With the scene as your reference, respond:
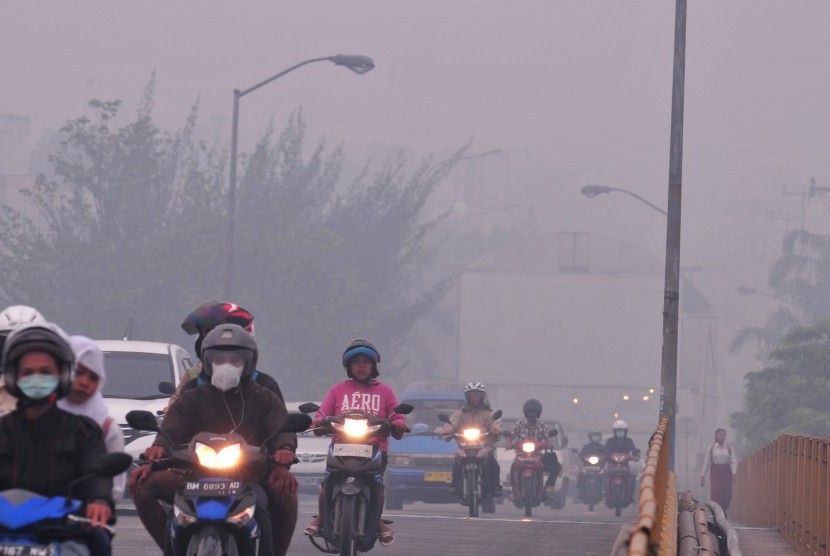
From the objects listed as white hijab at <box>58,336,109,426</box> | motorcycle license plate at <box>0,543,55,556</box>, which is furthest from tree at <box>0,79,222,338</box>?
motorcycle license plate at <box>0,543,55,556</box>

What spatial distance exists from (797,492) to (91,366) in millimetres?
11742

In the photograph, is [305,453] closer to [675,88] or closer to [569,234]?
[675,88]

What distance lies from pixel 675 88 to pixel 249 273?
86.6 feet

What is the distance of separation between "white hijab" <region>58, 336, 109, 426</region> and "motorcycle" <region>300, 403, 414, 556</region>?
5591mm

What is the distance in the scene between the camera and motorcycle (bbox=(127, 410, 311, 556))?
8555 mm

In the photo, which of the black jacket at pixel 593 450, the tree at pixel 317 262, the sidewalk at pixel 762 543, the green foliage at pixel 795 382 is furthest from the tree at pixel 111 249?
the sidewalk at pixel 762 543

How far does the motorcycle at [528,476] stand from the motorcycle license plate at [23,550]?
1908 centimetres

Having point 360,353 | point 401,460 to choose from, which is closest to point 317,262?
point 401,460

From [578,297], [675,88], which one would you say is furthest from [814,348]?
[578,297]

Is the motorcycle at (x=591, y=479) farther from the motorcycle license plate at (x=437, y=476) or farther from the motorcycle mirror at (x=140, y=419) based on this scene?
the motorcycle mirror at (x=140, y=419)

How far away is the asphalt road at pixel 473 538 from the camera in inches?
649

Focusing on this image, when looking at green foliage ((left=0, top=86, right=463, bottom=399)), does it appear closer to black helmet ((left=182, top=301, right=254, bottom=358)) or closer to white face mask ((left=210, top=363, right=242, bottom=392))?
black helmet ((left=182, top=301, right=254, bottom=358))

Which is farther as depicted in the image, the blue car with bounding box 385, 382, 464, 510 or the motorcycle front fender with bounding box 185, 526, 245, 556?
the blue car with bounding box 385, 382, 464, 510

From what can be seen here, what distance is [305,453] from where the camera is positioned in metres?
27.9
